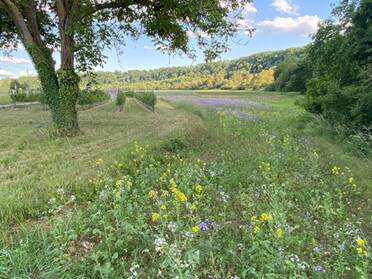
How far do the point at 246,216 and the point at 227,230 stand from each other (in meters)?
0.38

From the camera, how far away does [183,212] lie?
10.5 feet

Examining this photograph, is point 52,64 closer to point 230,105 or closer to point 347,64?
point 347,64

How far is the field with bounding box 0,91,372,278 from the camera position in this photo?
2039 mm

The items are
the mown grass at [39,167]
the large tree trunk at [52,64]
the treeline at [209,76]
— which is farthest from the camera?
the treeline at [209,76]

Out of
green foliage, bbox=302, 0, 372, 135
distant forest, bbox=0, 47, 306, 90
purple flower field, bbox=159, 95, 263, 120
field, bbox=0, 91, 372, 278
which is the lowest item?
field, bbox=0, 91, 372, 278

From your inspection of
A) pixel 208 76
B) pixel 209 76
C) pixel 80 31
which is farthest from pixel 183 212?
pixel 208 76

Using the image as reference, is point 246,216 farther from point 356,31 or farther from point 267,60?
point 267,60

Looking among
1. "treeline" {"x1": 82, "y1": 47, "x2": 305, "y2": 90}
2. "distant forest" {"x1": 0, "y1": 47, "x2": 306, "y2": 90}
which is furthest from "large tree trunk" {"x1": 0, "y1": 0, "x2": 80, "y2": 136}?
"treeline" {"x1": 82, "y1": 47, "x2": 305, "y2": 90}

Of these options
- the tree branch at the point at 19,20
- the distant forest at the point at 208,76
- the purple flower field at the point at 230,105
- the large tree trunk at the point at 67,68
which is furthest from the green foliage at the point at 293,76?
the tree branch at the point at 19,20

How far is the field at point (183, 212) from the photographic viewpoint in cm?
204

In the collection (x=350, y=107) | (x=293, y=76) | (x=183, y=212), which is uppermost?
(x=293, y=76)

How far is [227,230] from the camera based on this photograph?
9.08ft

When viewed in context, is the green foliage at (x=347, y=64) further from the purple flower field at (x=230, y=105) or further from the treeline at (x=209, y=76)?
the treeline at (x=209, y=76)

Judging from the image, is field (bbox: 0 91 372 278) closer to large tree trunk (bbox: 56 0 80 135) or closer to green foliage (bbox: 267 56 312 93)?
large tree trunk (bbox: 56 0 80 135)
